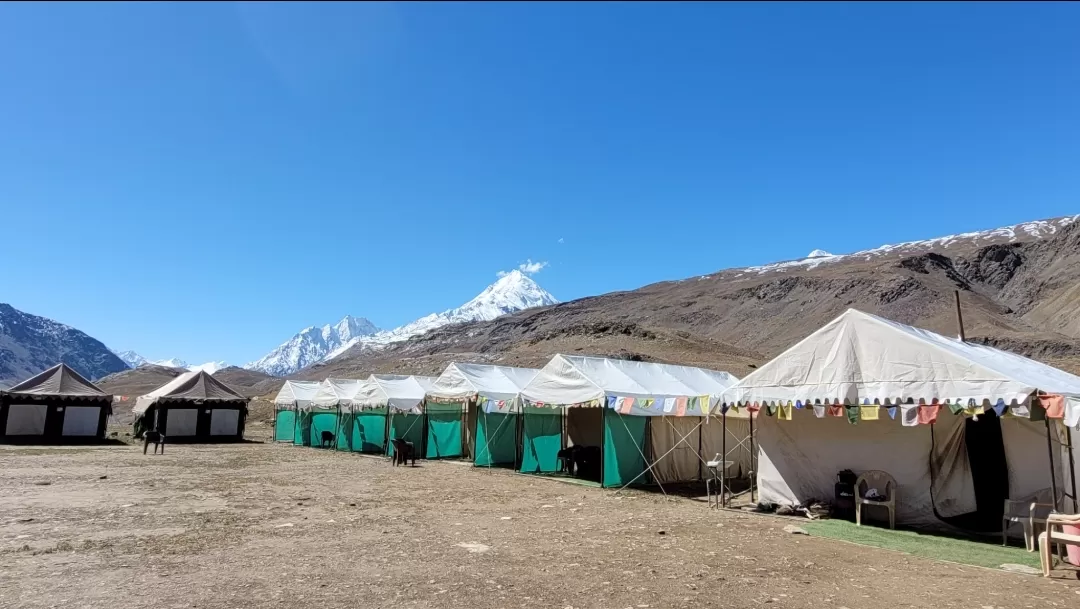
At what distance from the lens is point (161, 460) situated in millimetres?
20922

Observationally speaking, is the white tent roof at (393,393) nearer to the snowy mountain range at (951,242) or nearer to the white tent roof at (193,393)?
the white tent roof at (193,393)

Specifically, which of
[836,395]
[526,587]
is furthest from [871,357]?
[526,587]

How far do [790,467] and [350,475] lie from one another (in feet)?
36.7

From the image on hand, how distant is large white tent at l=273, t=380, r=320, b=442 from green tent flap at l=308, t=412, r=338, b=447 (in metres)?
2.99

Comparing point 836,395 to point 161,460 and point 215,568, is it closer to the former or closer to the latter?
point 215,568

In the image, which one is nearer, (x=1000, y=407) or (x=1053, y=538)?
(x=1053, y=538)

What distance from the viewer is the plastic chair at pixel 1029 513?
9.27 metres

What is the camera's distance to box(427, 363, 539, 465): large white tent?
67.3 feet

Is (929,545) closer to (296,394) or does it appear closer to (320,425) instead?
(320,425)

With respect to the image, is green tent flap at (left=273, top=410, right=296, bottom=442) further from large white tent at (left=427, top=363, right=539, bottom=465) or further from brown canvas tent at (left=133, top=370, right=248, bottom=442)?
large white tent at (left=427, top=363, right=539, bottom=465)

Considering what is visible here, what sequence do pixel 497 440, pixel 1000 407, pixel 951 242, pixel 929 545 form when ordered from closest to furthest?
1. pixel 929 545
2. pixel 1000 407
3. pixel 497 440
4. pixel 951 242

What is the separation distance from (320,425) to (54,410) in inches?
475

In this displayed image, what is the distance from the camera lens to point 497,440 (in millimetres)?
21422

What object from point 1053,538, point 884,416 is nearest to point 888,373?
point 884,416
